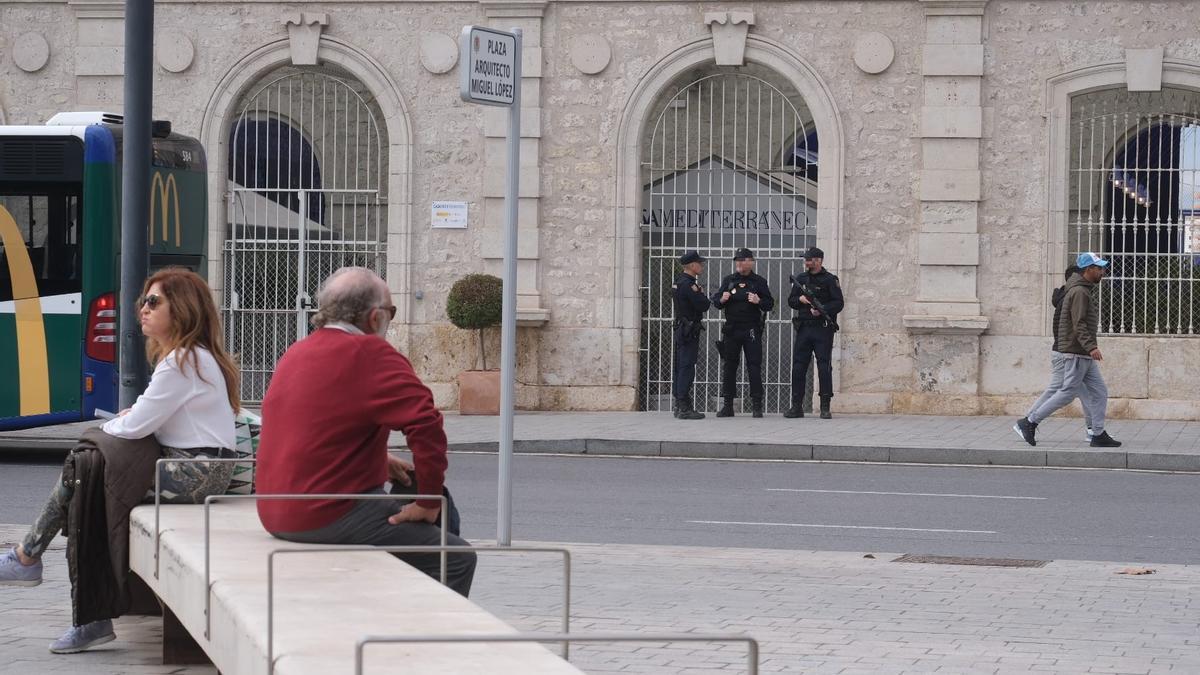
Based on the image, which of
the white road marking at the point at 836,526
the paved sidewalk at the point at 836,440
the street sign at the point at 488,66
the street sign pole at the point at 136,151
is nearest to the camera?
the street sign at the point at 488,66

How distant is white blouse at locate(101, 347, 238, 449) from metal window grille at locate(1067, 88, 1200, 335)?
1489cm

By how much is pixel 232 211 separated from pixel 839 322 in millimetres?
7326

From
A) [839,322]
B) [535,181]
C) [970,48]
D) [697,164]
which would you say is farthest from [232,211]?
[970,48]

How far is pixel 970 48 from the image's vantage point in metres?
20.2

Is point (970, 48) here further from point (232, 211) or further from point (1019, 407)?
point (232, 211)

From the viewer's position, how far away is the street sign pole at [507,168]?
8.27m

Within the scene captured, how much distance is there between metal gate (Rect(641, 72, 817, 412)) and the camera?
68.8 ft

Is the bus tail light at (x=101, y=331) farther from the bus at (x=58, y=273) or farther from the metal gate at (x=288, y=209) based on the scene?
the metal gate at (x=288, y=209)

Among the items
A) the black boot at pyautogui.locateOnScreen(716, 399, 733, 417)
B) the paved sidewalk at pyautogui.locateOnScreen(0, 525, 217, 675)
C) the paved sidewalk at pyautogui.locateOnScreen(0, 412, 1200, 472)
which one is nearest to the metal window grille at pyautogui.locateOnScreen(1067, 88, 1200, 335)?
the paved sidewalk at pyautogui.locateOnScreen(0, 412, 1200, 472)

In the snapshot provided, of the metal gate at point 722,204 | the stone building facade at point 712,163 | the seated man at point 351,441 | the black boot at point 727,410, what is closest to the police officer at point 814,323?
the black boot at point 727,410

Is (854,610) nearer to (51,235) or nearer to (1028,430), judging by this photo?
(1028,430)

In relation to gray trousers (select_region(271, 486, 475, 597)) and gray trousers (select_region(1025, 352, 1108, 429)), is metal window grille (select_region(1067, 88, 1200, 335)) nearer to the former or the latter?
gray trousers (select_region(1025, 352, 1108, 429))

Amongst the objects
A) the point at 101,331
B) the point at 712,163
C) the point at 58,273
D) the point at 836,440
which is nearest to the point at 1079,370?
the point at 836,440

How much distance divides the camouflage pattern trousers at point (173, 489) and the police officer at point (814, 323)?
43.4 feet
